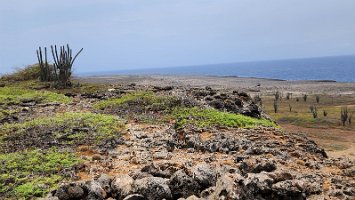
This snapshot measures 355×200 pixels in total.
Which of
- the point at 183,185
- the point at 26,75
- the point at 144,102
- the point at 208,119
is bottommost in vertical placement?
the point at 183,185

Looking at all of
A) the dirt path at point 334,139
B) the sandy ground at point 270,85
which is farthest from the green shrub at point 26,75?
the sandy ground at point 270,85

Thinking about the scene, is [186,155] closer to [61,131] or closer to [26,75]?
[61,131]

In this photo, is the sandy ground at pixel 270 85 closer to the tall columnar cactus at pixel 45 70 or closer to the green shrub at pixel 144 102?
the tall columnar cactus at pixel 45 70

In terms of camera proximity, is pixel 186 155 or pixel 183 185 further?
pixel 186 155

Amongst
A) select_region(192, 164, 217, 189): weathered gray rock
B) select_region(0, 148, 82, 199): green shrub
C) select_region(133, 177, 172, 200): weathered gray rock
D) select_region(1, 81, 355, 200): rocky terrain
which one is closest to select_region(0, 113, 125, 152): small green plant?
select_region(1, 81, 355, 200): rocky terrain

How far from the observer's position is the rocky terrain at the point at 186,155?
9.91 m

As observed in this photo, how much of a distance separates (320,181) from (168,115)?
33.7 ft

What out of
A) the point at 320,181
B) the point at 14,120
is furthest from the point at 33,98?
the point at 320,181

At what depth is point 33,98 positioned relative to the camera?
1058 inches

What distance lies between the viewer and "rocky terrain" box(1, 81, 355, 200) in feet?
32.5

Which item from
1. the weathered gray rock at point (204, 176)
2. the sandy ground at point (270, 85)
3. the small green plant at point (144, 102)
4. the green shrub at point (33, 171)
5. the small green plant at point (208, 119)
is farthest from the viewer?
the sandy ground at point (270, 85)

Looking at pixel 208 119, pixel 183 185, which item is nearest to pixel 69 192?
pixel 183 185

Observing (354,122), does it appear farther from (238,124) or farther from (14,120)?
(14,120)

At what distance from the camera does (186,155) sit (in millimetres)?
13719
